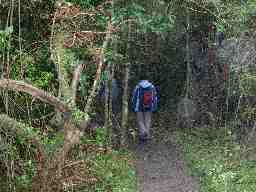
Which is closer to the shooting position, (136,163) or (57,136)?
(57,136)

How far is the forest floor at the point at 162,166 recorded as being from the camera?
13.7 m

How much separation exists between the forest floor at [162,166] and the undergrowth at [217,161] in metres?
0.27

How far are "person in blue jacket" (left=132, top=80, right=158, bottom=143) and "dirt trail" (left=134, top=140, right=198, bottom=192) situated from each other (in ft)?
1.53

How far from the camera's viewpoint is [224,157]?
15789 millimetres

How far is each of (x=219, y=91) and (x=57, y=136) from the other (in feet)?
31.1

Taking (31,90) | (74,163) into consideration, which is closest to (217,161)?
(74,163)

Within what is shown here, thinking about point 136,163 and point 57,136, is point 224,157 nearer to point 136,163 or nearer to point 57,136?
point 136,163

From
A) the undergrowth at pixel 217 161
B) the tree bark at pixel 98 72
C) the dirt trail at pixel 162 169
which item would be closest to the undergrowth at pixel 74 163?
the dirt trail at pixel 162 169

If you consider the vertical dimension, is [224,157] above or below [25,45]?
below

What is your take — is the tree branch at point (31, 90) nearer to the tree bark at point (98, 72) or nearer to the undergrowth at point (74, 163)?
the undergrowth at point (74, 163)

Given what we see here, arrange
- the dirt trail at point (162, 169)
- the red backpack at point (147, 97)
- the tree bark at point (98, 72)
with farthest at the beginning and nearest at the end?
the red backpack at point (147, 97) → the tree bark at point (98, 72) → the dirt trail at point (162, 169)

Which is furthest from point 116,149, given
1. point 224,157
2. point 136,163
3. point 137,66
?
point 137,66

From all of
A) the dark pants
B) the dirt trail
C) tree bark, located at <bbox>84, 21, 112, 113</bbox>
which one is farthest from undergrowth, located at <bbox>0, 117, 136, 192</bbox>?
the dark pants

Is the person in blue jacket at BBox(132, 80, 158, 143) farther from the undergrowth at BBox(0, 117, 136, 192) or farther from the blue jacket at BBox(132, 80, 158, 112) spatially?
the undergrowth at BBox(0, 117, 136, 192)
